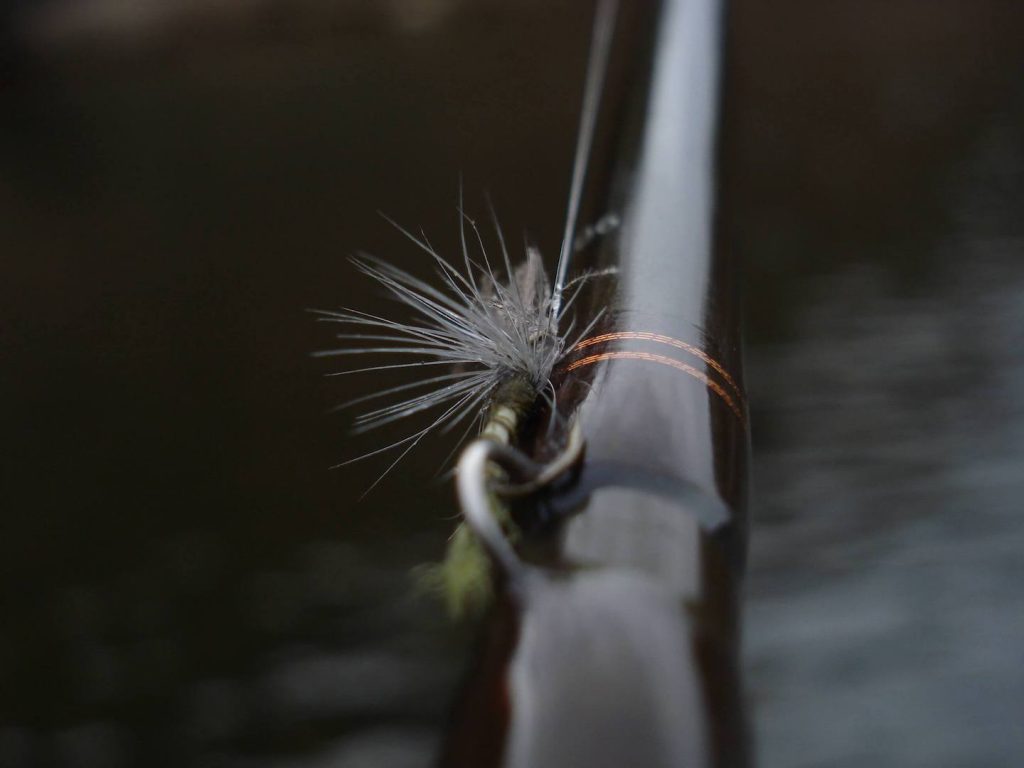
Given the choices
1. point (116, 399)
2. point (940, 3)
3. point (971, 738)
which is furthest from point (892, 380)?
point (940, 3)

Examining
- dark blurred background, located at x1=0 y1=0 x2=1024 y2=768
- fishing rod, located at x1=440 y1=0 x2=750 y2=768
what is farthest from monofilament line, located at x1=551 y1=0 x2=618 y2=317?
dark blurred background, located at x1=0 y1=0 x2=1024 y2=768

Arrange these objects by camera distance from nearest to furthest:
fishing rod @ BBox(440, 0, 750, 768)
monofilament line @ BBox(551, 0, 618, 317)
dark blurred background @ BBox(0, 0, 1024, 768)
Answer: fishing rod @ BBox(440, 0, 750, 768) → monofilament line @ BBox(551, 0, 618, 317) → dark blurred background @ BBox(0, 0, 1024, 768)

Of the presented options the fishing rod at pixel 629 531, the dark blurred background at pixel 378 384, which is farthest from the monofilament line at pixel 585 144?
the dark blurred background at pixel 378 384

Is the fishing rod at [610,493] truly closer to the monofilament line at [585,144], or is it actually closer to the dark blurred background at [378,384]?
the monofilament line at [585,144]

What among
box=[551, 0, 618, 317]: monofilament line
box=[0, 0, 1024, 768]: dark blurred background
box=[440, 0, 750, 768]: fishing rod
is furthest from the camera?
box=[0, 0, 1024, 768]: dark blurred background

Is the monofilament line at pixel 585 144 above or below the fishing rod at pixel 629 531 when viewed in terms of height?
above

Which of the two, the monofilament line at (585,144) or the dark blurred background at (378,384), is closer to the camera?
the monofilament line at (585,144)

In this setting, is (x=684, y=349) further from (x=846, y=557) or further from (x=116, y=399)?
(x=116, y=399)

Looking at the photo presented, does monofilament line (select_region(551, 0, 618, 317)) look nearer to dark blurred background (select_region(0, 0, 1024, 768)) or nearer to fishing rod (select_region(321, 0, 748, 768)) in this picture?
fishing rod (select_region(321, 0, 748, 768))
